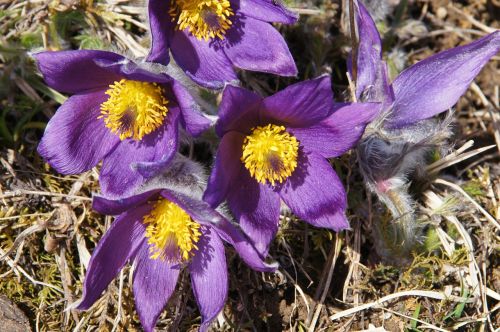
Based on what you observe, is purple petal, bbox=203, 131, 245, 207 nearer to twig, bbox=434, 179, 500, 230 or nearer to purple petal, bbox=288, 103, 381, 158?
purple petal, bbox=288, 103, 381, 158

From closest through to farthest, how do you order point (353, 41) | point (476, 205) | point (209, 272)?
point (209, 272) → point (353, 41) → point (476, 205)

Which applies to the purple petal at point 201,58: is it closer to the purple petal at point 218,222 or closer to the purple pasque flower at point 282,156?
the purple pasque flower at point 282,156

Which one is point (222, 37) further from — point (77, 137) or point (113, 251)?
point (113, 251)

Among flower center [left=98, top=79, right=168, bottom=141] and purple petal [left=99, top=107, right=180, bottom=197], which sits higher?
flower center [left=98, top=79, right=168, bottom=141]

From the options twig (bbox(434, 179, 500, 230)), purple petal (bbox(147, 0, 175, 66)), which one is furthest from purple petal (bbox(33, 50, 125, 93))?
twig (bbox(434, 179, 500, 230))

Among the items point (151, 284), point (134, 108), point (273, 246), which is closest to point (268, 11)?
point (134, 108)

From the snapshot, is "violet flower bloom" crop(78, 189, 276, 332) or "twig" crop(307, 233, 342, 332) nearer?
"violet flower bloom" crop(78, 189, 276, 332)

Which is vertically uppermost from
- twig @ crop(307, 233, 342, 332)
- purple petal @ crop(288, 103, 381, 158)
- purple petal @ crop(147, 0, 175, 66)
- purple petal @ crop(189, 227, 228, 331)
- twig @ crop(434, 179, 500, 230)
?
purple petal @ crop(147, 0, 175, 66)

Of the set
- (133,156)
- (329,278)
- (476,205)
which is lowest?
(329,278)

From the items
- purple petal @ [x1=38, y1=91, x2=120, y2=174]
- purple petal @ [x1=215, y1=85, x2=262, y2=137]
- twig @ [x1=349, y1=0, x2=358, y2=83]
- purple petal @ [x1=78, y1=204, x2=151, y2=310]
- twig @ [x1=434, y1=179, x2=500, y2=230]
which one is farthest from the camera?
twig @ [x1=434, y1=179, x2=500, y2=230]
